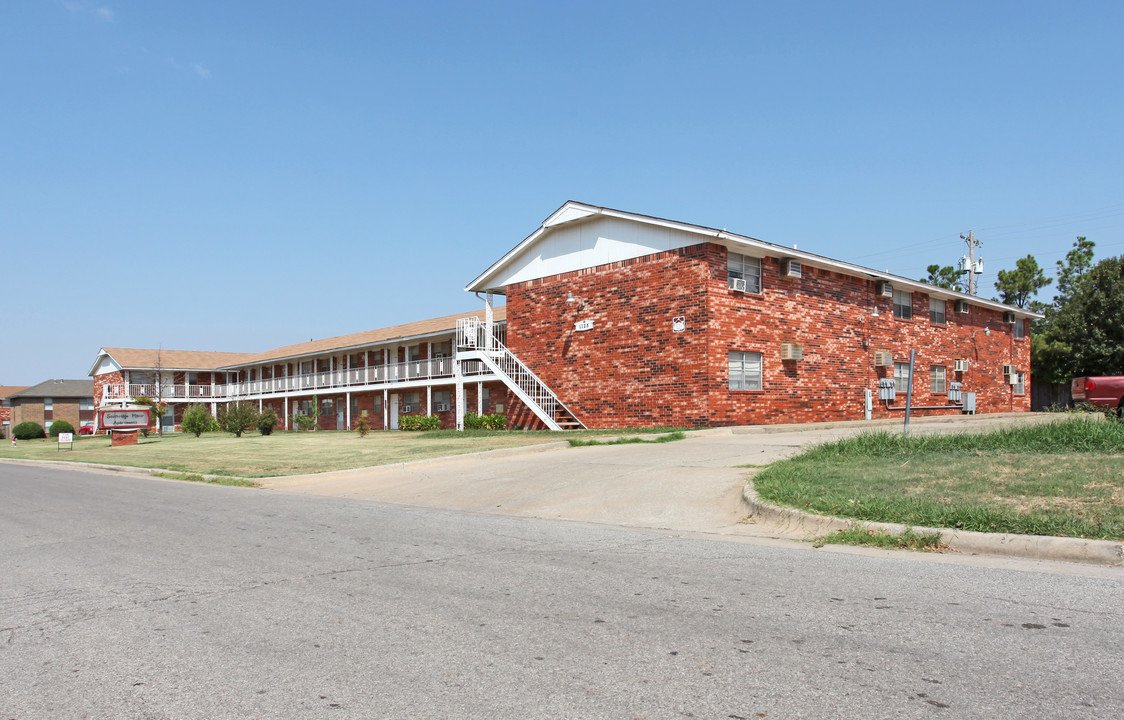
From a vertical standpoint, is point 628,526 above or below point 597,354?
below

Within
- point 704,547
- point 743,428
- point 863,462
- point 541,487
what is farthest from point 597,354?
point 704,547

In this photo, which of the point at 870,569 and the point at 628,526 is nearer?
the point at 870,569

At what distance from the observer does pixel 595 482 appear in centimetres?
1227

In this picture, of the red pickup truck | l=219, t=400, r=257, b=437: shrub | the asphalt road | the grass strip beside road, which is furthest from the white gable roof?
the asphalt road

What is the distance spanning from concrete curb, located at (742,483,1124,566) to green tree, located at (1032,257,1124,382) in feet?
122

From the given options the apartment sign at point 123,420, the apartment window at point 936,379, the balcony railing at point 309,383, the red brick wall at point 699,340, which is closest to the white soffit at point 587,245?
the red brick wall at point 699,340

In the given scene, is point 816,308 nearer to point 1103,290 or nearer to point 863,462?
point 863,462

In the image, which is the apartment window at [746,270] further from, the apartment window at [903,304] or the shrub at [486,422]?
the shrub at [486,422]

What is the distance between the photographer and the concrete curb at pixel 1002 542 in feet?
20.5

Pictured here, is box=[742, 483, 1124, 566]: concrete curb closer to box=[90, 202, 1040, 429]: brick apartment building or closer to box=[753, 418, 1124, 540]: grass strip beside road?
box=[753, 418, 1124, 540]: grass strip beside road

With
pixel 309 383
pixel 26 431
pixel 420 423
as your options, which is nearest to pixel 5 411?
pixel 26 431

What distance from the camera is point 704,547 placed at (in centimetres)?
745

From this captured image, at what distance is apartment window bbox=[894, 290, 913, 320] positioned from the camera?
94.5 feet

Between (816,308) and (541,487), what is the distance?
15769mm
